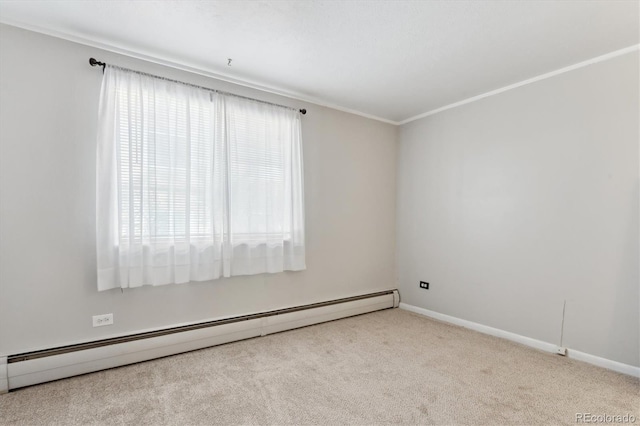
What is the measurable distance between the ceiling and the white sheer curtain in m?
0.36

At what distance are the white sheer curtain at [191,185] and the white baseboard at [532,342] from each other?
1.82 m

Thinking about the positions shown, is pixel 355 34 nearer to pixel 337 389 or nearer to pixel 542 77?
pixel 542 77

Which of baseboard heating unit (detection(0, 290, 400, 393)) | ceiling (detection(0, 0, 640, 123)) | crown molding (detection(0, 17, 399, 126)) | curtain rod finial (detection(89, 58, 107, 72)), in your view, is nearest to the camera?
ceiling (detection(0, 0, 640, 123))

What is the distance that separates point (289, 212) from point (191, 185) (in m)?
1.05

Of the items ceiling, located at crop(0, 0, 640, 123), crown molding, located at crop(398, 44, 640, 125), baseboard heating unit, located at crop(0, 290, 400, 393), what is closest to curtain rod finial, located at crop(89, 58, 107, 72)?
ceiling, located at crop(0, 0, 640, 123)

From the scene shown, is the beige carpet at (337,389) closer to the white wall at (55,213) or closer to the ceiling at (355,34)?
the white wall at (55,213)

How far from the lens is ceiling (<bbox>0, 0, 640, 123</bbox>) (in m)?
2.10

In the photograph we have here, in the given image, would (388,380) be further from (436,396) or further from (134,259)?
(134,259)

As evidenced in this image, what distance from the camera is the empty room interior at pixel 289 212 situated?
7.07ft

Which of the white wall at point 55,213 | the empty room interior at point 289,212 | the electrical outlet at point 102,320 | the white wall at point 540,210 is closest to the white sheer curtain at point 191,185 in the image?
the empty room interior at point 289,212

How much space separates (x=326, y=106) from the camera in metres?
3.85

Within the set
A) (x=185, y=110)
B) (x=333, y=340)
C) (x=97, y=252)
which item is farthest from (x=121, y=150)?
(x=333, y=340)

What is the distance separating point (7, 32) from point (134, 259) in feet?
5.95
